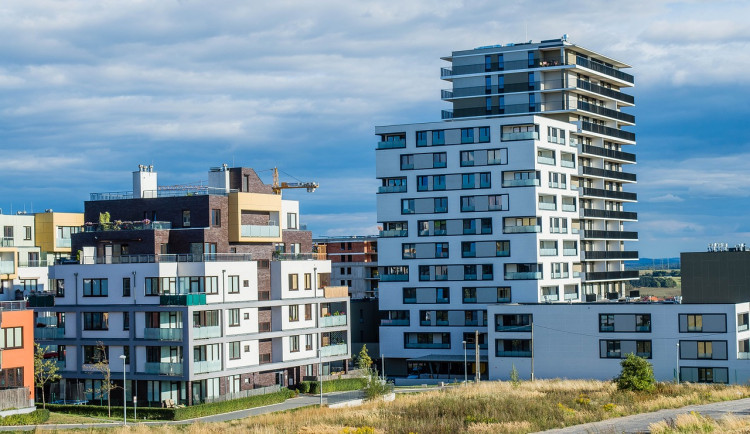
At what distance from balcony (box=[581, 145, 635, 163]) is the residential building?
75.5m

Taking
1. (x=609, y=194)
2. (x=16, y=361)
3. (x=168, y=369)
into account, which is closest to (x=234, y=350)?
(x=168, y=369)

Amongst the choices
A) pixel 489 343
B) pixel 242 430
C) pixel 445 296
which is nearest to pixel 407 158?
pixel 445 296

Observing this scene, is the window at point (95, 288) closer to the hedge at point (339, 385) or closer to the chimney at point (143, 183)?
the chimney at point (143, 183)

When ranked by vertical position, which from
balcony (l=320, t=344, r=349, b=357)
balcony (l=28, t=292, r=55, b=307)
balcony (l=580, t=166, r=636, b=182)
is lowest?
balcony (l=320, t=344, r=349, b=357)

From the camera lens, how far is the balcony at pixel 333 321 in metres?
98.7

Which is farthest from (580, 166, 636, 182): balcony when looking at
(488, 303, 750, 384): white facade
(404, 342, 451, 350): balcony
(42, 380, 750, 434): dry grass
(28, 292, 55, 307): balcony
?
(28, 292, 55, 307): balcony

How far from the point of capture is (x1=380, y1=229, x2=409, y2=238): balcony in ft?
387

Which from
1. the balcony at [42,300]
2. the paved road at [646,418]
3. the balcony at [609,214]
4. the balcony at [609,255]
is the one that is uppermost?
the balcony at [609,214]

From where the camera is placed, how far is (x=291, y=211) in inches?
4067

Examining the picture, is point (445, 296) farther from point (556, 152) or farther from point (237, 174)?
point (237, 174)

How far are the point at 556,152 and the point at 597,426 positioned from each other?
7258 centimetres

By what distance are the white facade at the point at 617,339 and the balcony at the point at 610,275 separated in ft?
82.4

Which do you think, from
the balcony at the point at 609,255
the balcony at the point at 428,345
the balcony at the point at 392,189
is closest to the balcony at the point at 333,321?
the balcony at the point at 428,345

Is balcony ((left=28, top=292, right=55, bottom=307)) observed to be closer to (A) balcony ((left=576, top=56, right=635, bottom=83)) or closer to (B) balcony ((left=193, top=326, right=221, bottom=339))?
(B) balcony ((left=193, top=326, right=221, bottom=339))
